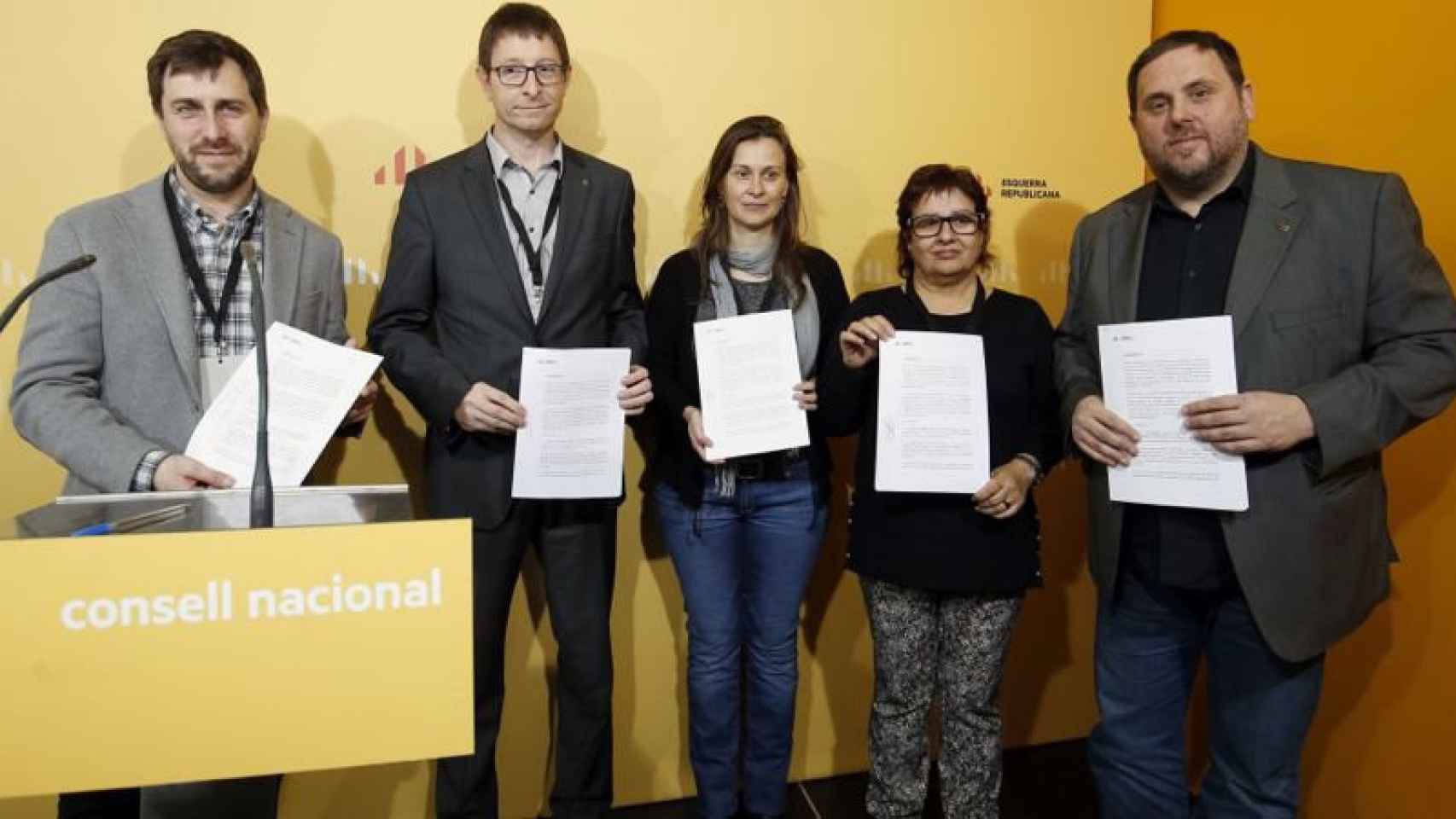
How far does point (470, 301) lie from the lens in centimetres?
221

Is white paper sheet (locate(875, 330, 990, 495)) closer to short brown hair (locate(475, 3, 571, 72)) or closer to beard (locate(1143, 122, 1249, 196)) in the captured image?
beard (locate(1143, 122, 1249, 196))

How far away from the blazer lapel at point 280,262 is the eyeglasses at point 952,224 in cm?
141

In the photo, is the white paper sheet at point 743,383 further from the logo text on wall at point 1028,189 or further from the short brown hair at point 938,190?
the logo text on wall at point 1028,189

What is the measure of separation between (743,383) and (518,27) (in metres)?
0.98

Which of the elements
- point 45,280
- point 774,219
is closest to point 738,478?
point 774,219

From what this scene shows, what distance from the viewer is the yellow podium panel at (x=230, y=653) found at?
39.2 inches

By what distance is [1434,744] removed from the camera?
2.24m

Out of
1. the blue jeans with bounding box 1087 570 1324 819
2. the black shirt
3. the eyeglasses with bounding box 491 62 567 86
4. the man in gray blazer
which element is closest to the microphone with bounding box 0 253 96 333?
the man in gray blazer

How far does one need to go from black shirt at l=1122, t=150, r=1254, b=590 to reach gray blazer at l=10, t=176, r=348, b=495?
189cm

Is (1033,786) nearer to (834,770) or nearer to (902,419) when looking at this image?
(834,770)

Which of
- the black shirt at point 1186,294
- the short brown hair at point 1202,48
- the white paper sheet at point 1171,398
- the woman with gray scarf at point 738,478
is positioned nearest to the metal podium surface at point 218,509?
the woman with gray scarf at point 738,478

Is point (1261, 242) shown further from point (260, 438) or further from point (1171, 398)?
point (260, 438)

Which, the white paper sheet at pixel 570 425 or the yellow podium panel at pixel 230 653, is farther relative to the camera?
the white paper sheet at pixel 570 425

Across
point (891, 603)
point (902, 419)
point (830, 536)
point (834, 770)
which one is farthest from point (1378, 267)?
point (834, 770)
